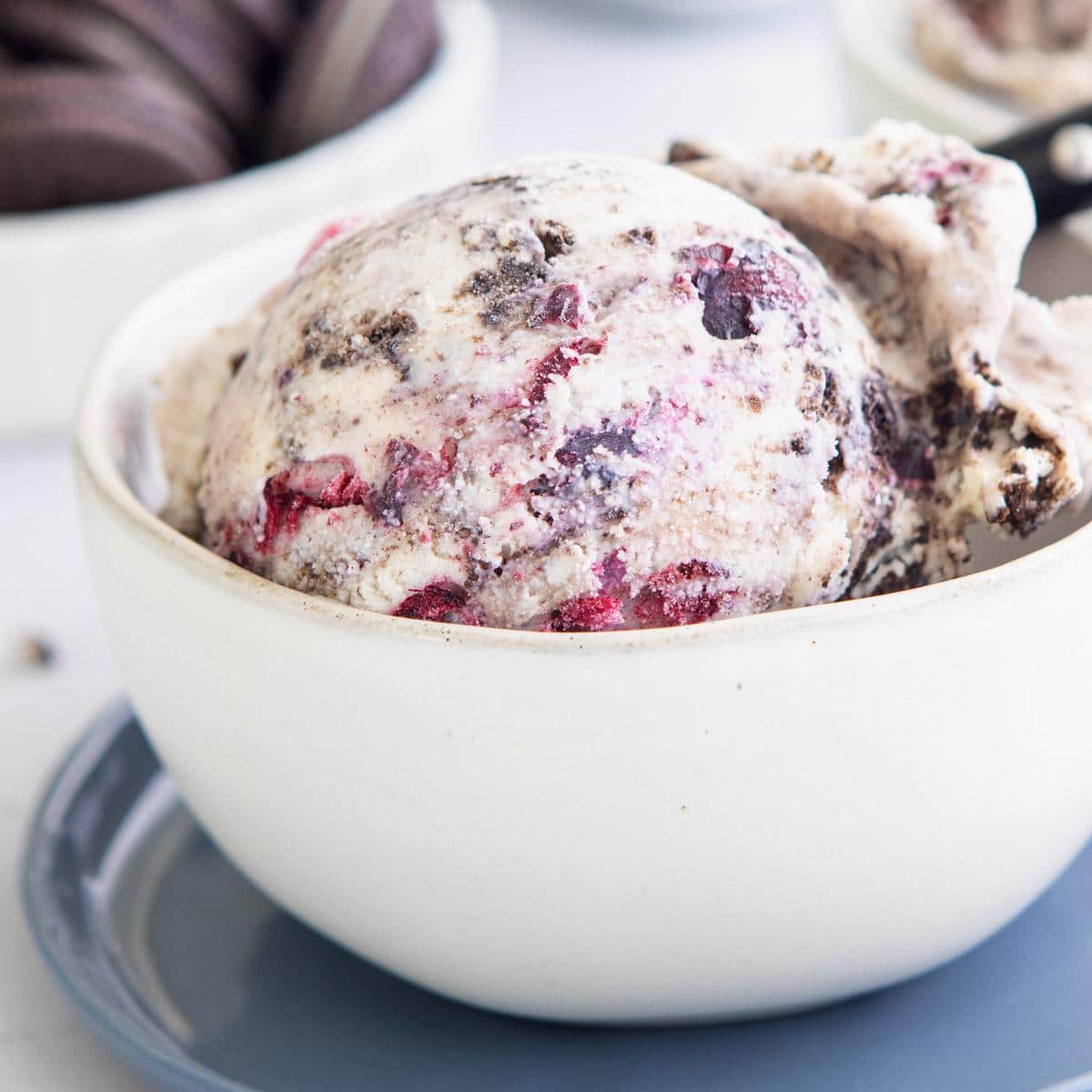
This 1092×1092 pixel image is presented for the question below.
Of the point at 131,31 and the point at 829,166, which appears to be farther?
the point at 131,31

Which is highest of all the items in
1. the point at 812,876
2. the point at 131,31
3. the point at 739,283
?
the point at 739,283

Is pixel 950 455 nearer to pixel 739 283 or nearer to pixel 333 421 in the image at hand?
pixel 739 283

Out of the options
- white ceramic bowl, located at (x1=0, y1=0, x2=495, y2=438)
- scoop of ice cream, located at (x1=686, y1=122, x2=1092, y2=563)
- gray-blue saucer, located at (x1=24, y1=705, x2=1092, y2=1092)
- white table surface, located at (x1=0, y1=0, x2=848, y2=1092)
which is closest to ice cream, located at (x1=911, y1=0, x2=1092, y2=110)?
white table surface, located at (x1=0, y1=0, x2=848, y2=1092)

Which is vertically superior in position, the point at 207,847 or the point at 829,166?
the point at 829,166

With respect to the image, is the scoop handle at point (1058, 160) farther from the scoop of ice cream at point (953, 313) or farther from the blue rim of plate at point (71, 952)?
the blue rim of plate at point (71, 952)

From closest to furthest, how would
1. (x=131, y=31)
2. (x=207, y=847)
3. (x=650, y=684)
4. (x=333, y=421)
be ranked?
(x=650, y=684), (x=333, y=421), (x=207, y=847), (x=131, y=31)

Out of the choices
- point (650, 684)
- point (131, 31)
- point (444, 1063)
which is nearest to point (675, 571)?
point (650, 684)

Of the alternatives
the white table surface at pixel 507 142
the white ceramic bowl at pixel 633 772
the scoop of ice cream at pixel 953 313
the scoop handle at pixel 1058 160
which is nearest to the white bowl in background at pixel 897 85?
the white table surface at pixel 507 142
